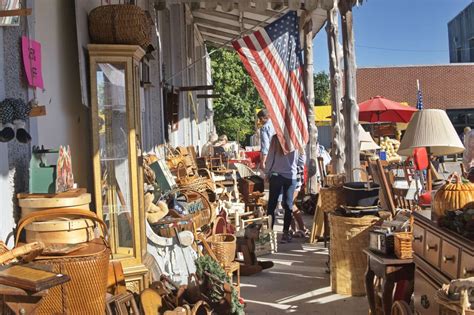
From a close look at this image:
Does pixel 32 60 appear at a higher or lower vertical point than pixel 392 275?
higher

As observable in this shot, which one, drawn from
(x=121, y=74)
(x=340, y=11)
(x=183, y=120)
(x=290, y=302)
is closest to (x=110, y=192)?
(x=121, y=74)

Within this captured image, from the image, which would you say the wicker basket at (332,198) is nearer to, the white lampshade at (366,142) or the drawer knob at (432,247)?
the drawer knob at (432,247)

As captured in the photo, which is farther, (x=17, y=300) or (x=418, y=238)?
(x=418, y=238)

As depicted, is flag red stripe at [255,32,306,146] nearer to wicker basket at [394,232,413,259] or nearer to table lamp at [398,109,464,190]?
table lamp at [398,109,464,190]

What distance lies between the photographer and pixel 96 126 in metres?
3.86

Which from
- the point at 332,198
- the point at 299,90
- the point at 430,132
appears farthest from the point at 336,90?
the point at 430,132

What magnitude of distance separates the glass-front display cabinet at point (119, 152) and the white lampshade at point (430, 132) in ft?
6.05

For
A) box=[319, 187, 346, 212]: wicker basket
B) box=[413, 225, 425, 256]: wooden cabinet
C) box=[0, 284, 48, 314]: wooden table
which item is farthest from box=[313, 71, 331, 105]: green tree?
box=[0, 284, 48, 314]: wooden table

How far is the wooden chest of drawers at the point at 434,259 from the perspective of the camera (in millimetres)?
2568

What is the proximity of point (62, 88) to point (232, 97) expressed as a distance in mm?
29425

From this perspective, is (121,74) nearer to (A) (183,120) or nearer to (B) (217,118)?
(A) (183,120)

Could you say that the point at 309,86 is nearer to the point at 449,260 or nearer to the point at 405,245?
the point at 405,245

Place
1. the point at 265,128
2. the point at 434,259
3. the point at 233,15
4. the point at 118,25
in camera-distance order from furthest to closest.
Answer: the point at 233,15
the point at 265,128
the point at 118,25
the point at 434,259

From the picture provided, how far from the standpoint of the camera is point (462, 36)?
124 ft
